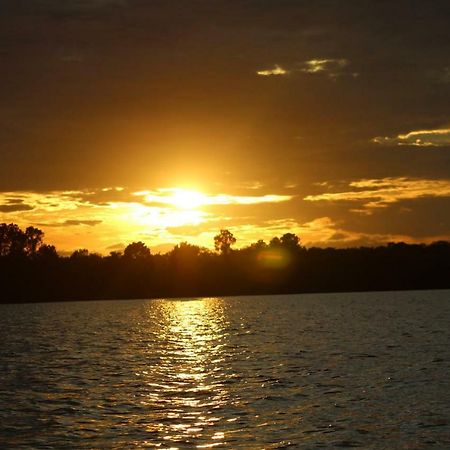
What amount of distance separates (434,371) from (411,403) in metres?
14.0

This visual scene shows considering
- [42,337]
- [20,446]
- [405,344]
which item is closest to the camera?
[20,446]

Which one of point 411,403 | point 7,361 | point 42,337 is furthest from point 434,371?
point 42,337

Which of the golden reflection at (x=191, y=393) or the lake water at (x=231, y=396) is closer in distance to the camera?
the lake water at (x=231, y=396)

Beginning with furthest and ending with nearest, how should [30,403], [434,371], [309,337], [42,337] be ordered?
[42,337] < [309,337] < [434,371] < [30,403]

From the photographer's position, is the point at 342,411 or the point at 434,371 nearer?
the point at 342,411

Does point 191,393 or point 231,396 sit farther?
point 191,393

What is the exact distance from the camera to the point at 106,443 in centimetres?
3183

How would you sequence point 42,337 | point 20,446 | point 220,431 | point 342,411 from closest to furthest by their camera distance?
point 20,446
point 220,431
point 342,411
point 42,337

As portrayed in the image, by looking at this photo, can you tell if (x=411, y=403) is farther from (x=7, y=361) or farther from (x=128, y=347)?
(x=128, y=347)

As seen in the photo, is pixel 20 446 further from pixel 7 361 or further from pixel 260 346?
pixel 260 346

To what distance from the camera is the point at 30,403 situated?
4294 centimetres

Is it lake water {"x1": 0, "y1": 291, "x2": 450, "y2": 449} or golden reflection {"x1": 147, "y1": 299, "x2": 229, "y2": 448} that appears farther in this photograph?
golden reflection {"x1": 147, "y1": 299, "x2": 229, "y2": 448}

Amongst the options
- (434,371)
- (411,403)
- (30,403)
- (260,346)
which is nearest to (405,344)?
(260,346)

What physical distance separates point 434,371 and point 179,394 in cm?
1963
